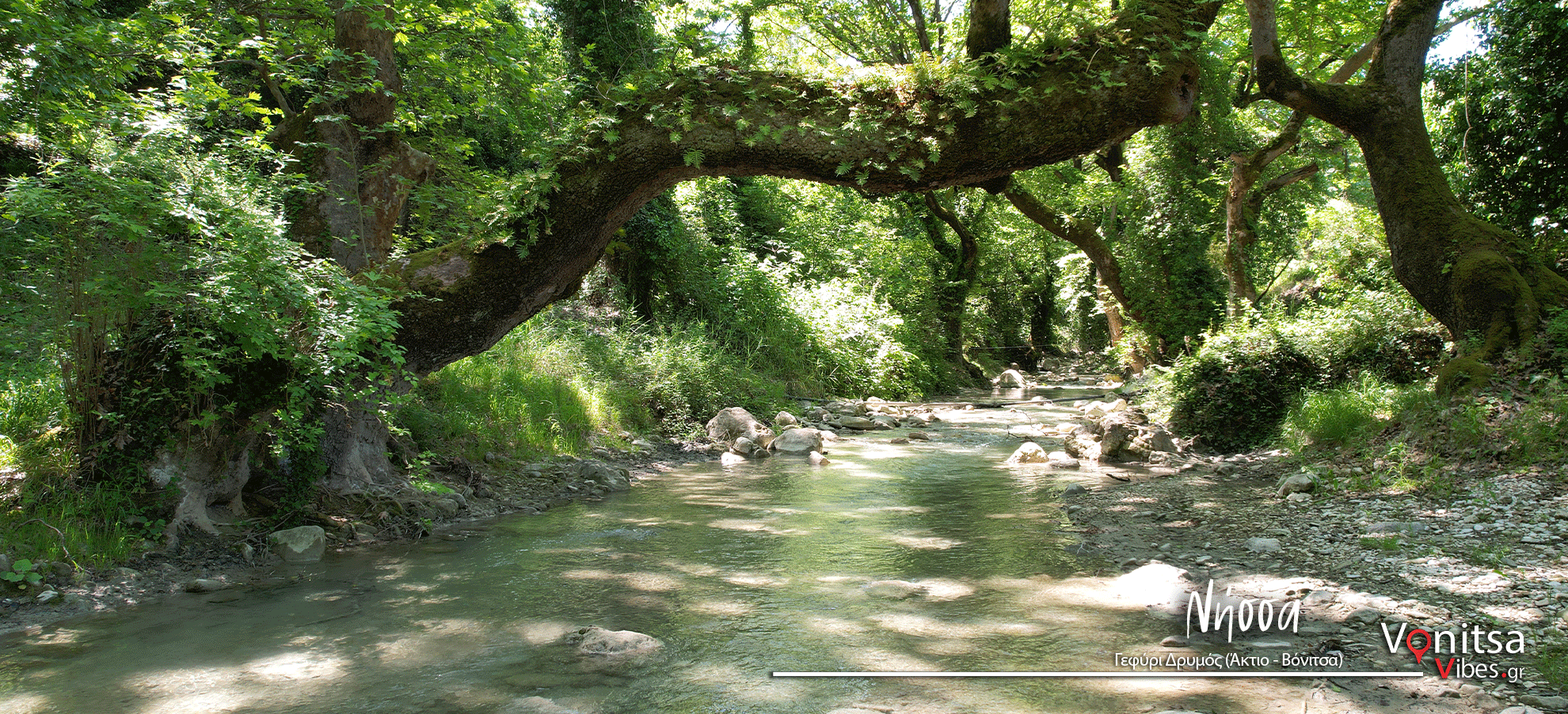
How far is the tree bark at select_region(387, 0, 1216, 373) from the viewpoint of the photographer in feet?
18.1

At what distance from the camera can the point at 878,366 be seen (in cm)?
1833

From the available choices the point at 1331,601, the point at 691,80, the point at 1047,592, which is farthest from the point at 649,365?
the point at 1331,601

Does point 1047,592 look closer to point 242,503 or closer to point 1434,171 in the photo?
point 242,503

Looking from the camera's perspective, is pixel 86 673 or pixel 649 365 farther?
pixel 649 365

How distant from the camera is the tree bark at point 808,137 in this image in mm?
5531

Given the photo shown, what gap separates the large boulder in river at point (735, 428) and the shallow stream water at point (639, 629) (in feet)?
15.6

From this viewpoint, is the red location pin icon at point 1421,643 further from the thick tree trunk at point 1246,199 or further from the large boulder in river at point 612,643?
the thick tree trunk at point 1246,199

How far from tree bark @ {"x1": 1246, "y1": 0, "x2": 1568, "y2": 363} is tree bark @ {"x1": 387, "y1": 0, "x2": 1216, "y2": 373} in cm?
290

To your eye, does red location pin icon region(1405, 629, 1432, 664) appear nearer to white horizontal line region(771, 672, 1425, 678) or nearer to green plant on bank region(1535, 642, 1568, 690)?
white horizontal line region(771, 672, 1425, 678)

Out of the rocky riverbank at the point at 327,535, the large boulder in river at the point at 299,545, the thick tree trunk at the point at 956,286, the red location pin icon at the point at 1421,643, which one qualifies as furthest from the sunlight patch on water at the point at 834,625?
the thick tree trunk at the point at 956,286

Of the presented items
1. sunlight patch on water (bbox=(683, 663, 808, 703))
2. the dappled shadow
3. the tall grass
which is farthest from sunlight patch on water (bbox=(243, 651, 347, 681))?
the tall grass

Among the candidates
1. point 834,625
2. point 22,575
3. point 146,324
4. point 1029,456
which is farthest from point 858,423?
point 22,575

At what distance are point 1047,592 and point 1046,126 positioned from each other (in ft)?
10.2

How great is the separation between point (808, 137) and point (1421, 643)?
4.40 metres
